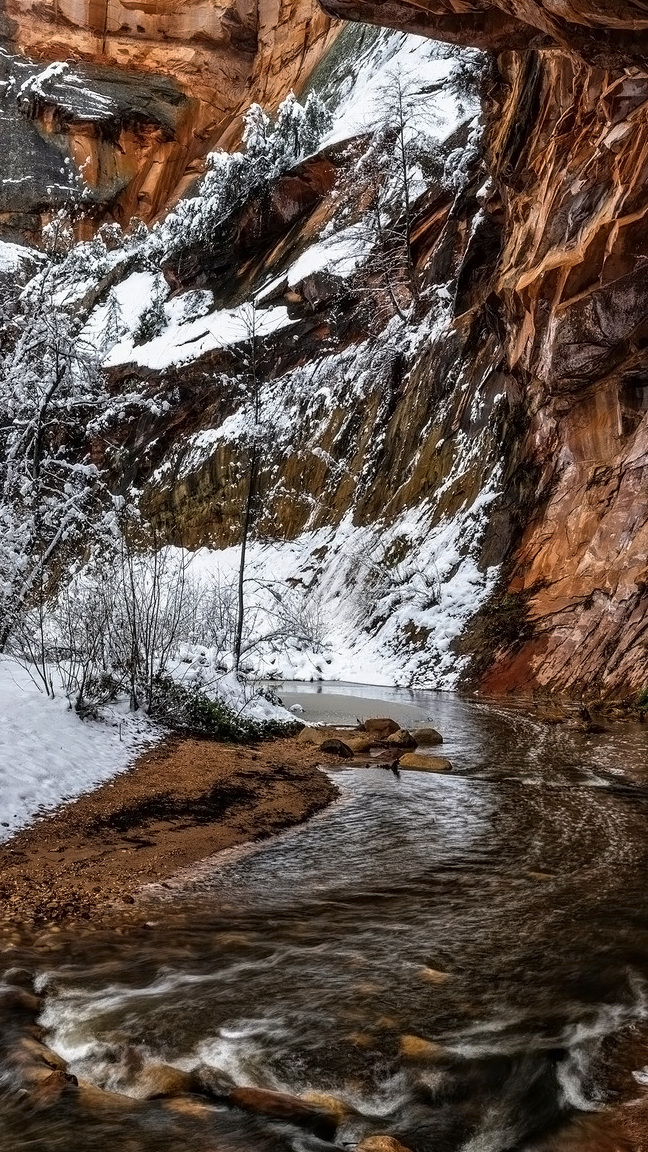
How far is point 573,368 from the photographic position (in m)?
17.0

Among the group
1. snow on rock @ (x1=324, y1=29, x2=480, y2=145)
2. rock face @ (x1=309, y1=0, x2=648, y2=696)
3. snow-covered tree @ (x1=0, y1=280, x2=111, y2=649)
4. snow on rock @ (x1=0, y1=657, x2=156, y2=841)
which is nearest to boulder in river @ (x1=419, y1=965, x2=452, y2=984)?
snow on rock @ (x1=0, y1=657, x2=156, y2=841)

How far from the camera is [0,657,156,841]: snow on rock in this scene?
627cm

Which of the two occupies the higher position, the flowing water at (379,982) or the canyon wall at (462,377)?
the canyon wall at (462,377)

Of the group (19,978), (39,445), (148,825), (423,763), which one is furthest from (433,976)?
(39,445)

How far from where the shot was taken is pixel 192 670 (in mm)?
11297

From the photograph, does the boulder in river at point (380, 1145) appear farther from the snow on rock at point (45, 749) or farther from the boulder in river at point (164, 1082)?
the snow on rock at point (45, 749)

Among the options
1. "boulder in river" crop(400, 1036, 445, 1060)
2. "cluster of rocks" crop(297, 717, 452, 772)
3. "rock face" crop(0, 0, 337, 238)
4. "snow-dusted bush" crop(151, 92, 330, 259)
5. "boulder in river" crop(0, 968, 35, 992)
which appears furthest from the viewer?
"rock face" crop(0, 0, 337, 238)

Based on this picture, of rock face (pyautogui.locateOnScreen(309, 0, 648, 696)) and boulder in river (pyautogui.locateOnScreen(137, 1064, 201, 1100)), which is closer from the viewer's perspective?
boulder in river (pyautogui.locateOnScreen(137, 1064, 201, 1100))

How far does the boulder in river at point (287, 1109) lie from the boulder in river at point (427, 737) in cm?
774

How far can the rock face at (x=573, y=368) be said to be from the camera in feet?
48.9

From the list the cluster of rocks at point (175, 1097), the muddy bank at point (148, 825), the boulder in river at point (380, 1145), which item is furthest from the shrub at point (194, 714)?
the boulder in river at point (380, 1145)

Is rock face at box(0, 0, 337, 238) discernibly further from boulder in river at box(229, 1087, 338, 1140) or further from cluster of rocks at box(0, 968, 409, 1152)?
boulder in river at box(229, 1087, 338, 1140)

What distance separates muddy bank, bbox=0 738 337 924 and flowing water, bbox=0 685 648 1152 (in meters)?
0.30

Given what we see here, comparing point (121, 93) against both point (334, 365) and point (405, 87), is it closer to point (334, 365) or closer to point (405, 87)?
point (405, 87)
